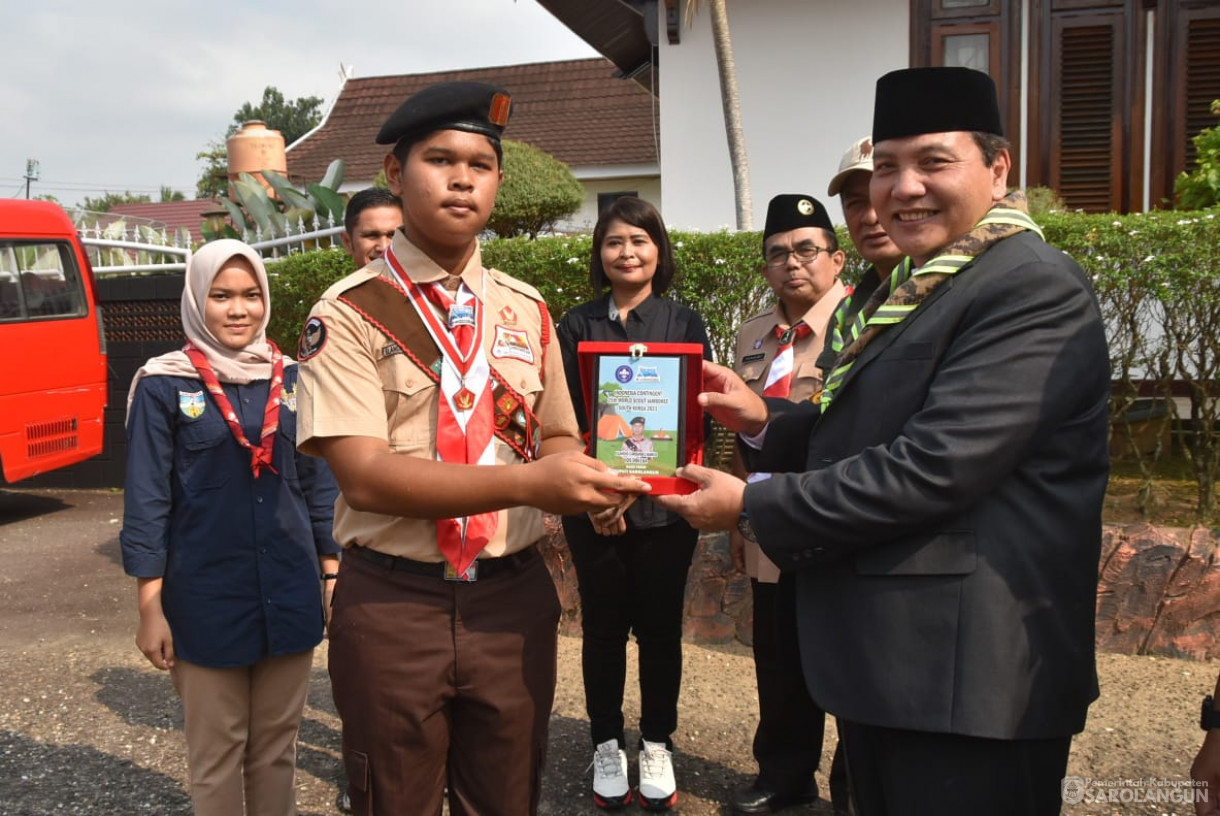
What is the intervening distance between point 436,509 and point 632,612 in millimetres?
1934

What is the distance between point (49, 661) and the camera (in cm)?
546

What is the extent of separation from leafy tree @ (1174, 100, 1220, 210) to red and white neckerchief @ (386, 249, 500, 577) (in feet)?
22.7

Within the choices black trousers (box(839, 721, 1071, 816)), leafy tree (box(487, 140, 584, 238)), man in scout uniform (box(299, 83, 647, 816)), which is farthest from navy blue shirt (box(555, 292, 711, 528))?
leafy tree (box(487, 140, 584, 238))

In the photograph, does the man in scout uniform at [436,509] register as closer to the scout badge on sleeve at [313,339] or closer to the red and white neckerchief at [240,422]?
the scout badge on sleeve at [313,339]

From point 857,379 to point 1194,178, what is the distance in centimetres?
702

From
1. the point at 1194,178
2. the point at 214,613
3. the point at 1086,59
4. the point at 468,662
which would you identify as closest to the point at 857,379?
the point at 468,662

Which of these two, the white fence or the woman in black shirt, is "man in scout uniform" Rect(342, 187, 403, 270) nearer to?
the woman in black shirt

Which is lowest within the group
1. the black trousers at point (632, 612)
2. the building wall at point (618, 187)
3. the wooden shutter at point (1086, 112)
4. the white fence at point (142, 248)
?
the black trousers at point (632, 612)

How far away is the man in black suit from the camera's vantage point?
5.98ft

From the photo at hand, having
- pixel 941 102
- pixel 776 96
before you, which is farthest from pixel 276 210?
pixel 941 102

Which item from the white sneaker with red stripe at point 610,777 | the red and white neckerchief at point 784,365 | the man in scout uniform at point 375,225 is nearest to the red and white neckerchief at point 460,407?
the red and white neckerchief at point 784,365

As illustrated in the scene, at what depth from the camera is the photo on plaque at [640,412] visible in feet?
8.45

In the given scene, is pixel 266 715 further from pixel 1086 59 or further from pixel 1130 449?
pixel 1086 59

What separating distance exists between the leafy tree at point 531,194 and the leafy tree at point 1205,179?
7.04 m
